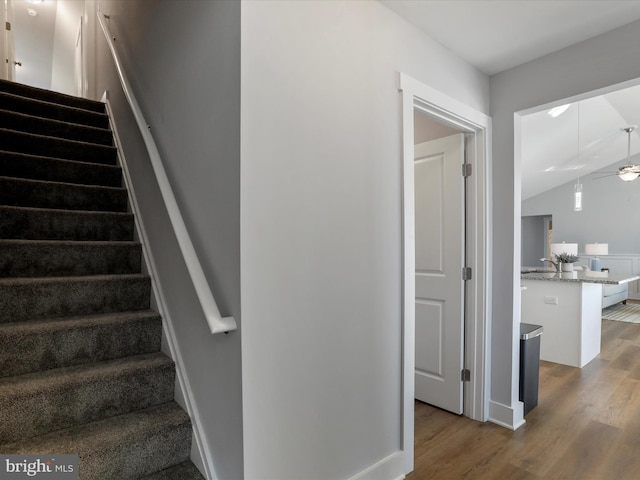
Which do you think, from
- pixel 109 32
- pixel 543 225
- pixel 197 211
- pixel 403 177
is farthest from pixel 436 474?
pixel 543 225

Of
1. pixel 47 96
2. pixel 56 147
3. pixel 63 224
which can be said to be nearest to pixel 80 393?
pixel 63 224

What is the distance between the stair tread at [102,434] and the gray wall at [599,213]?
10.3 meters

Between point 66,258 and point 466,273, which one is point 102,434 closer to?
point 66,258

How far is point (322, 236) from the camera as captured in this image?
1.56 metres

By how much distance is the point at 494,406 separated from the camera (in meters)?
2.58

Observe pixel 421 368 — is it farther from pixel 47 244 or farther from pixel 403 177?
pixel 47 244

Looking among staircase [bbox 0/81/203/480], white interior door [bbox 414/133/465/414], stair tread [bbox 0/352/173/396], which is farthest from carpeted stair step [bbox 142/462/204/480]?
white interior door [bbox 414/133/465/414]

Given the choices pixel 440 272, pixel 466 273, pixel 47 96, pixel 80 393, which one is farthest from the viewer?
pixel 47 96

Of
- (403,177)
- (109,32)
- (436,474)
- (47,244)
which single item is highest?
(109,32)

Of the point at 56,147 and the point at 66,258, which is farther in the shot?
the point at 56,147

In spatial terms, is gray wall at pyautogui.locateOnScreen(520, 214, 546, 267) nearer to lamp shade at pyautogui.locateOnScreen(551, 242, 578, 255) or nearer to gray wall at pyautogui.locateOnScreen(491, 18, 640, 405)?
lamp shade at pyautogui.locateOnScreen(551, 242, 578, 255)

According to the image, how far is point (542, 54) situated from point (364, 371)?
7.45ft

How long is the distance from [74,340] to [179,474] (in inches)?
30.4

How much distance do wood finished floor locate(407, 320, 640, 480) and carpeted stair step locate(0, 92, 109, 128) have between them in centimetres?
360
